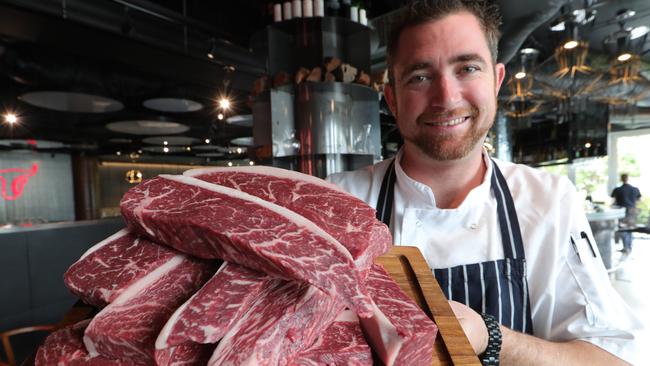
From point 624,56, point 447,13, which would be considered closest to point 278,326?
point 447,13

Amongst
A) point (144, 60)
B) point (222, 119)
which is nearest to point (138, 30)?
point (144, 60)

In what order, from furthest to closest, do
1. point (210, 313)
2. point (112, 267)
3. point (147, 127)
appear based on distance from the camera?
point (147, 127) < point (112, 267) < point (210, 313)

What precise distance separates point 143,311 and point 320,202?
0.50 m

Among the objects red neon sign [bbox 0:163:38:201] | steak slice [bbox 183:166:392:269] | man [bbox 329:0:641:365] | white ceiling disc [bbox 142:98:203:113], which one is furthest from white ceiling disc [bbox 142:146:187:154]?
steak slice [bbox 183:166:392:269]

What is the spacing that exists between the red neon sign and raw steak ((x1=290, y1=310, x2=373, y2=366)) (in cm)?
547

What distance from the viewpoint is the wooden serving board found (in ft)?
2.98

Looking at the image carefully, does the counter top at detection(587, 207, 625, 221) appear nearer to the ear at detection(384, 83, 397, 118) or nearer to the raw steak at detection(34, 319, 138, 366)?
the ear at detection(384, 83, 397, 118)

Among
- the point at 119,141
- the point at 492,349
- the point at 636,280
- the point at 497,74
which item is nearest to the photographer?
the point at 492,349

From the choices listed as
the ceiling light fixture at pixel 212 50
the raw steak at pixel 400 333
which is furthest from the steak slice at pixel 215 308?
the ceiling light fixture at pixel 212 50

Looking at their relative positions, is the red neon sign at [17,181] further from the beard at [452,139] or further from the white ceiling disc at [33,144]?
the beard at [452,139]

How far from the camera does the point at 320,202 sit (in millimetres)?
1029

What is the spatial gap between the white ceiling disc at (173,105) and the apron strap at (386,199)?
17.1 feet

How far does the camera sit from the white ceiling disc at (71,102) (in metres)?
4.88

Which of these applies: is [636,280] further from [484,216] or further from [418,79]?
[418,79]
